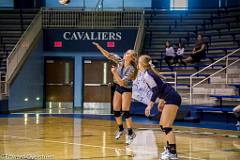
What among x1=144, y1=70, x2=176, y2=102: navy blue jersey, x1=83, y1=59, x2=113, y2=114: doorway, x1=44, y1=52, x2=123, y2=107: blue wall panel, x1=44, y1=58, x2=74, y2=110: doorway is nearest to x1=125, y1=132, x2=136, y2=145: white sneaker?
x1=144, y1=70, x2=176, y2=102: navy blue jersey

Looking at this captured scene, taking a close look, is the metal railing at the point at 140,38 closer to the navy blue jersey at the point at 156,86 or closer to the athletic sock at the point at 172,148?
the navy blue jersey at the point at 156,86

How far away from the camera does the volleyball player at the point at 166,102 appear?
10398 mm

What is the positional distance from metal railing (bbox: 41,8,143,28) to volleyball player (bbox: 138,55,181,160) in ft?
59.1

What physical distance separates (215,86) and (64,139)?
1023 cm

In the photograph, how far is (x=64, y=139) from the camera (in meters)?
13.8

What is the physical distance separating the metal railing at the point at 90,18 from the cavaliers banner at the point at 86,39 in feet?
1.14

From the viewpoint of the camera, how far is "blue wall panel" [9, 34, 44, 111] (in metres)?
25.8

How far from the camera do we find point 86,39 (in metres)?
28.3

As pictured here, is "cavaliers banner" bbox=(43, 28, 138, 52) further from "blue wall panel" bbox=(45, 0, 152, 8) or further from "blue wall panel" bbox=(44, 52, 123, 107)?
"blue wall panel" bbox=(45, 0, 152, 8)

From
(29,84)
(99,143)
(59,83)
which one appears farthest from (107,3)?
(99,143)

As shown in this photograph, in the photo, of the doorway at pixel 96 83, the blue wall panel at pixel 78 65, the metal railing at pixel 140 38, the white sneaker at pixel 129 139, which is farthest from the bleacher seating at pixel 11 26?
the white sneaker at pixel 129 139

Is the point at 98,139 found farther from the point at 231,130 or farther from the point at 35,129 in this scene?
the point at 231,130

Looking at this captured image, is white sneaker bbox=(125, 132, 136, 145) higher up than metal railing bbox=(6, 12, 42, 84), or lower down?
lower down

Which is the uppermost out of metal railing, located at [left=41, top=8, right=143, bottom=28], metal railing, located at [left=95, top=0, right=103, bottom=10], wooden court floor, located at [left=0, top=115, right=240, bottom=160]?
metal railing, located at [left=95, top=0, right=103, bottom=10]
